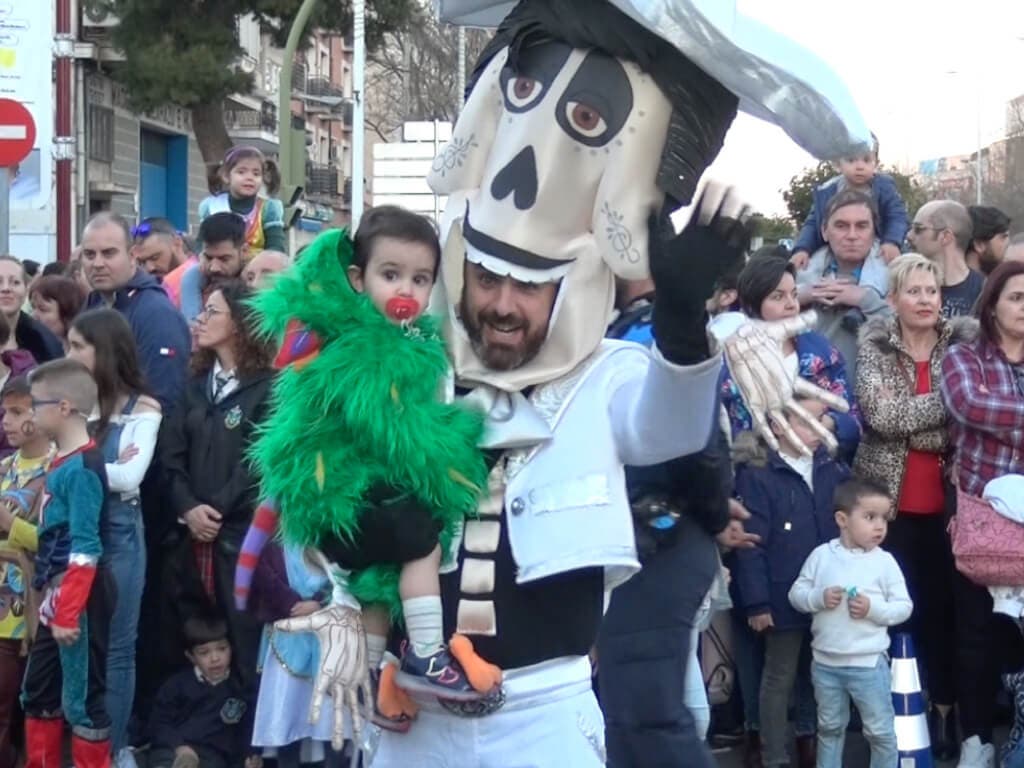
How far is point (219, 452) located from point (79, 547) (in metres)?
0.70

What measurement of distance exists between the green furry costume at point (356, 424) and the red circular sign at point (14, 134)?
6629mm

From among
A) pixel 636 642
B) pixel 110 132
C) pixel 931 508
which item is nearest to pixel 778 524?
pixel 931 508

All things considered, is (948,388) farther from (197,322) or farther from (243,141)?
(243,141)

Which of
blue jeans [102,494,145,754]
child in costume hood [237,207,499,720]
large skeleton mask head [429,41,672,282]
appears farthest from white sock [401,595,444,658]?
blue jeans [102,494,145,754]

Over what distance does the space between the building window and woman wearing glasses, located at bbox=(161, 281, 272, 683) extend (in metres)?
20.9

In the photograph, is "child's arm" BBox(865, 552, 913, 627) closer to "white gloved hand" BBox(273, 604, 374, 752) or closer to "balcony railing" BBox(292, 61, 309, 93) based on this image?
"white gloved hand" BBox(273, 604, 374, 752)

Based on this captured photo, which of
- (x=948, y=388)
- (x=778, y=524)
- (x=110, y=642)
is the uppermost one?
(x=948, y=388)

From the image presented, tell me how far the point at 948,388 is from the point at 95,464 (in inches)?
127

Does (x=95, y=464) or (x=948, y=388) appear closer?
(x=95, y=464)

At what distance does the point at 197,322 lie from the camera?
6242 millimetres

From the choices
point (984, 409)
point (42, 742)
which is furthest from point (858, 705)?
point (42, 742)

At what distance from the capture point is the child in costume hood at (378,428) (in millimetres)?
2951

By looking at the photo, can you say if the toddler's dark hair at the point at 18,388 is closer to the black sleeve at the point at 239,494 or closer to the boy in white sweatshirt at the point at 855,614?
the black sleeve at the point at 239,494

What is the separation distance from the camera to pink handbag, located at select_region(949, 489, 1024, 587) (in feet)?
19.4
